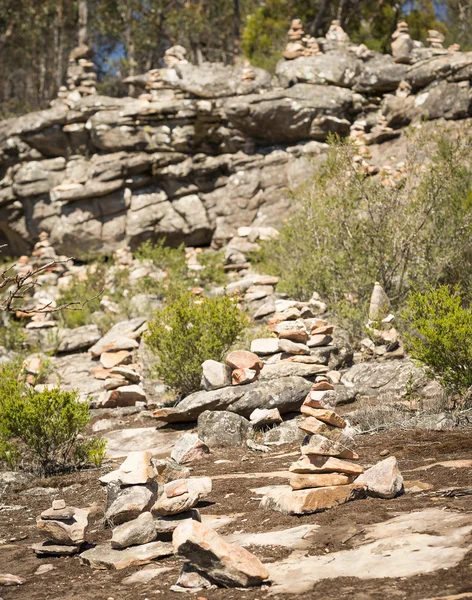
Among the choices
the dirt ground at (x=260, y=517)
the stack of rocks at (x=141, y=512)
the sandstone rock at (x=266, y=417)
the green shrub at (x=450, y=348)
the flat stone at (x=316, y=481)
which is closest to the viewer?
the dirt ground at (x=260, y=517)

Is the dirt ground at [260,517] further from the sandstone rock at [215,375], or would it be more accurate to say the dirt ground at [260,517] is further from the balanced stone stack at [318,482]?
the sandstone rock at [215,375]

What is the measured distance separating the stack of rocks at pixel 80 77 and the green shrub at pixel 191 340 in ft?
43.5

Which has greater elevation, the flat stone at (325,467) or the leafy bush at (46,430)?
the flat stone at (325,467)

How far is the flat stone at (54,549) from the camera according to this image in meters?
4.82

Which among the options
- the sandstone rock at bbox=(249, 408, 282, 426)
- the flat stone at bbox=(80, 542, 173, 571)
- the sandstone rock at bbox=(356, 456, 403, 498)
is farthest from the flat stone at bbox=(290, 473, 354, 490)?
the sandstone rock at bbox=(249, 408, 282, 426)

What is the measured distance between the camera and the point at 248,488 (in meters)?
Answer: 5.70

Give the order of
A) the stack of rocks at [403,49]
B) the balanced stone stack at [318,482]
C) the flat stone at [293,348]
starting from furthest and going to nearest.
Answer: the stack of rocks at [403,49]
the flat stone at [293,348]
the balanced stone stack at [318,482]

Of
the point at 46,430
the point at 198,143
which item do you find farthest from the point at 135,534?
the point at 198,143

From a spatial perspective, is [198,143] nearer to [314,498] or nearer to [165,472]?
[165,472]

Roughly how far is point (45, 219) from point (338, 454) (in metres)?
16.1

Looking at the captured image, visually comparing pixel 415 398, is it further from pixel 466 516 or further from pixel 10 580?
pixel 10 580

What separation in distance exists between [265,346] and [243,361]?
0.95 m

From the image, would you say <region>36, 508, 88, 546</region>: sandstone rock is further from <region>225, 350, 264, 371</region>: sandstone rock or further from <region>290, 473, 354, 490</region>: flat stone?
<region>225, 350, 264, 371</region>: sandstone rock

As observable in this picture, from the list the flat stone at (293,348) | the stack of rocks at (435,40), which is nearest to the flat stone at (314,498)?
the flat stone at (293,348)
